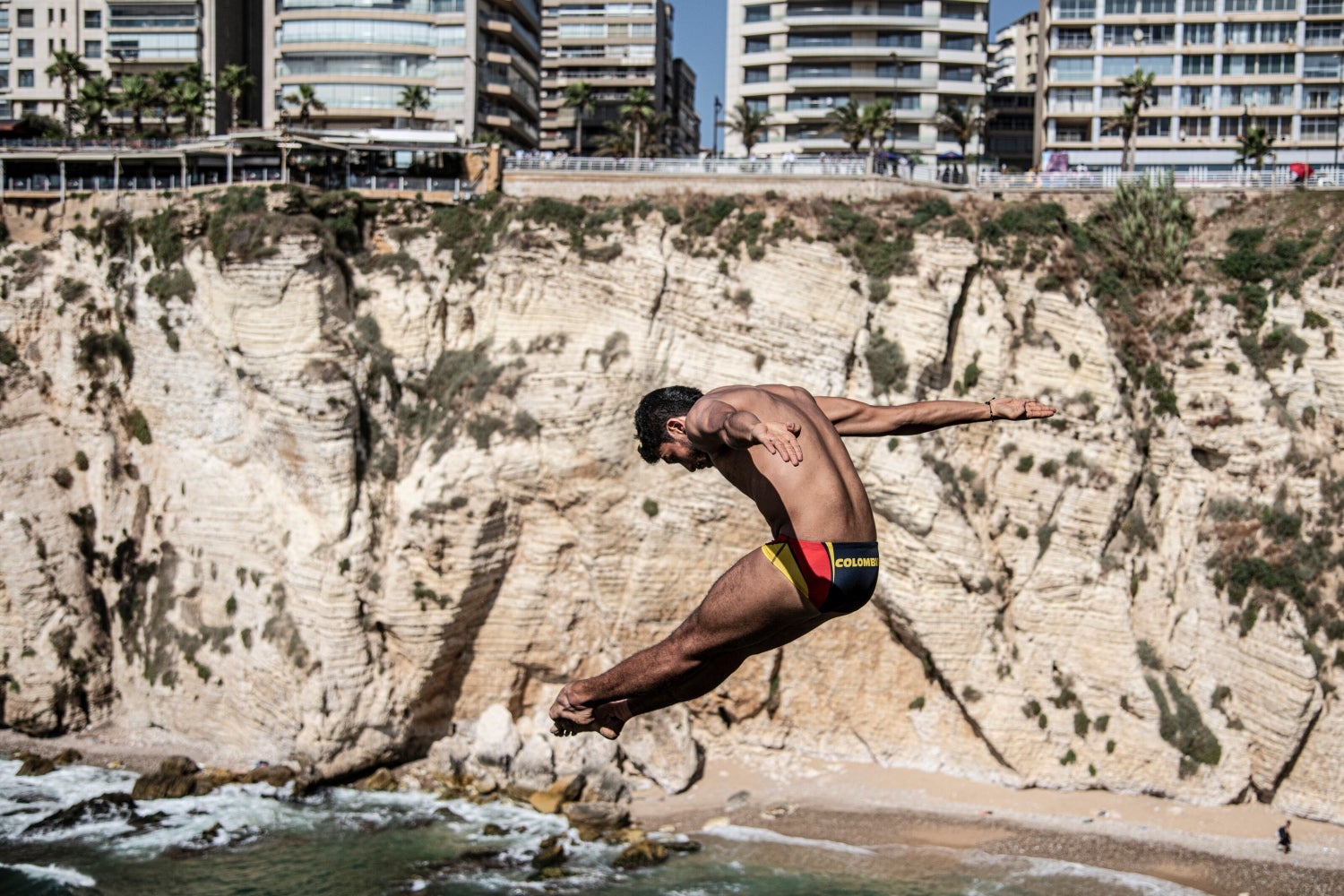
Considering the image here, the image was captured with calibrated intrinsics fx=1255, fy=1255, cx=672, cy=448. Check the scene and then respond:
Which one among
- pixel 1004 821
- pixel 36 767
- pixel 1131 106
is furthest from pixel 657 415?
pixel 1131 106

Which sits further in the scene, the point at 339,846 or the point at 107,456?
the point at 107,456

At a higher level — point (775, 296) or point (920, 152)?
point (920, 152)

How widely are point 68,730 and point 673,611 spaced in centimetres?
2016

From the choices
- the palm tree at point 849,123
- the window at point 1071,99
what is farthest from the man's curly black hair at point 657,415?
the window at point 1071,99

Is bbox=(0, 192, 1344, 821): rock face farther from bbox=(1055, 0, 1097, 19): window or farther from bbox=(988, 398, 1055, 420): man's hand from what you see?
bbox=(988, 398, 1055, 420): man's hand

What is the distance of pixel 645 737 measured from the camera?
36000 millimetres

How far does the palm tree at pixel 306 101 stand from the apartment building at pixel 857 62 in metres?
18.4

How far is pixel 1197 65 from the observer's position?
5531cm

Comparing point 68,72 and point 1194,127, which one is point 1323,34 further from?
point 68,72

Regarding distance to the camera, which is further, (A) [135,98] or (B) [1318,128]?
(B) [1318,128]

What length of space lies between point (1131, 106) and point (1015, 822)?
31247 millimetres

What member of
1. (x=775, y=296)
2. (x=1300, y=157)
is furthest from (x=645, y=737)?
(x=1300, y=157)

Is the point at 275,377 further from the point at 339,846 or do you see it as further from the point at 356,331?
the point at 339,846

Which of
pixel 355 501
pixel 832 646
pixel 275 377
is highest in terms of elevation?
pixel 275 377
